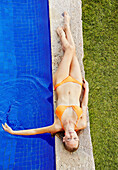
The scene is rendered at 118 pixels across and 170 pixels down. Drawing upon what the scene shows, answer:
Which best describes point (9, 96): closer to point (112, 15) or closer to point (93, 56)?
point (93, 56)

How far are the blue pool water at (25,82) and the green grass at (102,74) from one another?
974 mm

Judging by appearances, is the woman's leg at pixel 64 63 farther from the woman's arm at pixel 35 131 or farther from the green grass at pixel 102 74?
the woman's arm at pixel 35 131

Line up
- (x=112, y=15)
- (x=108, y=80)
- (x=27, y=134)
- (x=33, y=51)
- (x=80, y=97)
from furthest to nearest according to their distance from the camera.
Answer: (x=112, y=15)
(x=108, y=80)
(x=33, y=51)
(x=80, y=97)
(x=27, y=134)

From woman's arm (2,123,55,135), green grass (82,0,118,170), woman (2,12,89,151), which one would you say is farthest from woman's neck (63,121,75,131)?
green grass (82,0,118,170)

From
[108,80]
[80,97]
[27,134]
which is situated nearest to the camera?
[27,134]

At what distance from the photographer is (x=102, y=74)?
14.3 feet

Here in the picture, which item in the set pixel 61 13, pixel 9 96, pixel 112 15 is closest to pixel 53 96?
pixel 9 96

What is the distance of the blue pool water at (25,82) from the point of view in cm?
350

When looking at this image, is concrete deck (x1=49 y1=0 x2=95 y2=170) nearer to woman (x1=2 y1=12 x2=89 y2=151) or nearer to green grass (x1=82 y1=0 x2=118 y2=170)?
green grass (x1=82 y1=0 x2=118 y2=170)

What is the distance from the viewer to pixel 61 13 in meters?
4.32

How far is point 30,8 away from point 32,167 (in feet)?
11.2

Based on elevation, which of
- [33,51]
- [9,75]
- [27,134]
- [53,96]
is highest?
[33,51]

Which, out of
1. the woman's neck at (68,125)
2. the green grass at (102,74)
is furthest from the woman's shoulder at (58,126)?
the green grass at (102,74)

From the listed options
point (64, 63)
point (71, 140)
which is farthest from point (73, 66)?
point (71, 140)
